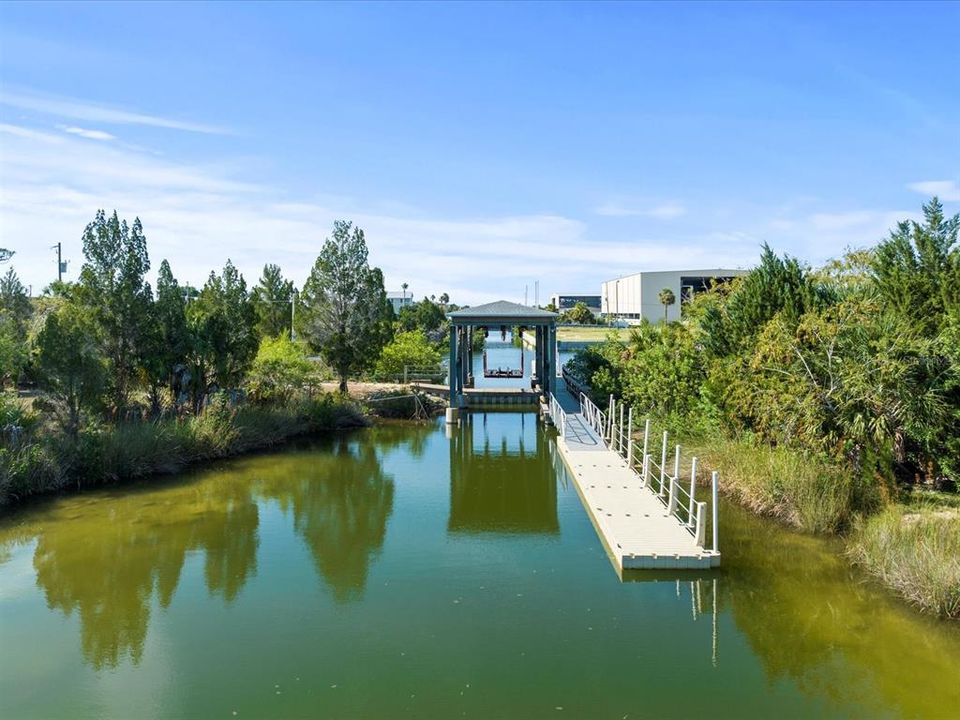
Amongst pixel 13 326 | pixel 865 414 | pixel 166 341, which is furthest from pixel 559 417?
pixel 13 326

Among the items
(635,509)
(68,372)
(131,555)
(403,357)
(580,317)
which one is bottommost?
(131,555)

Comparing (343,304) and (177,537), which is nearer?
(177,537)

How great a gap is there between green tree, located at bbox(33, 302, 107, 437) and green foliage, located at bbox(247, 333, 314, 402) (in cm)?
596

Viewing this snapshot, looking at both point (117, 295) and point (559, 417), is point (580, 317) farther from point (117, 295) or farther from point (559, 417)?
point (117, 295)

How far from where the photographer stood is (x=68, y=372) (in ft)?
48.0

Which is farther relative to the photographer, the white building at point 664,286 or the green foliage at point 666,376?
the white building at point 664,286

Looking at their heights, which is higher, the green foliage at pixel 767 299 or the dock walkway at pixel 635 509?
the green foliage at pixel 767 299

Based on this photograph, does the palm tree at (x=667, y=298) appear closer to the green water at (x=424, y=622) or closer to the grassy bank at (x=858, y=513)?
the grassy bank at (x=858, y=513)

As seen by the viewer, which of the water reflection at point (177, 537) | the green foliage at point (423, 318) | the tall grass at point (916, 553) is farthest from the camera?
the green foliage at point (423, 318)

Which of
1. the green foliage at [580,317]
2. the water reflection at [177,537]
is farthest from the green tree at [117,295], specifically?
the green foliage at [580,317]

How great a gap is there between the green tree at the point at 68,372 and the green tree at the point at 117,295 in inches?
82.4

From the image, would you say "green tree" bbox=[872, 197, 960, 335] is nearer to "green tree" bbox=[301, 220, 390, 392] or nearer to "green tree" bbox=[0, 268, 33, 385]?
"green tree" bbox=[301, 220, 390, 392]

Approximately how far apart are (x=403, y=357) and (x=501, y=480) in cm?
1223

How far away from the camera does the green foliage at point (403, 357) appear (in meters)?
27.3
